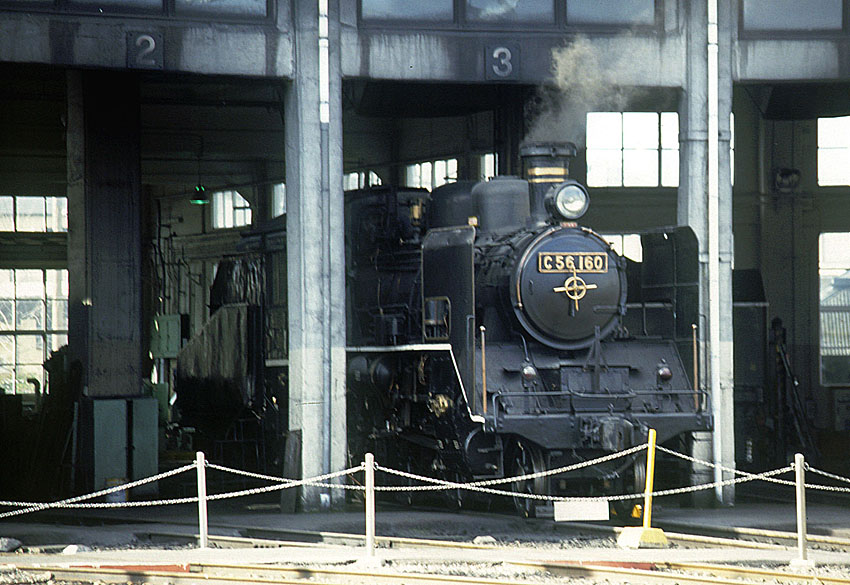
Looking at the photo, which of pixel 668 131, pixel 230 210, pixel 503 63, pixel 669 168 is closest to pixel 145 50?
pixel 503 63

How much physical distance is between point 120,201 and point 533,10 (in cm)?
513

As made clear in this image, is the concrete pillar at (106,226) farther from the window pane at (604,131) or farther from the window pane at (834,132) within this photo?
the window pane at (834,132)

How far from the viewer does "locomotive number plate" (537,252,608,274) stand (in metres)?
12.4

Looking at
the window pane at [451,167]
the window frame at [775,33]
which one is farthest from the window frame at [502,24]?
the window pane at [451,167]

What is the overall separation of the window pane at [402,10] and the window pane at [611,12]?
138 centimetres

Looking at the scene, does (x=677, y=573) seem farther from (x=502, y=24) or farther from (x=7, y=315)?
(x=7, y=315)

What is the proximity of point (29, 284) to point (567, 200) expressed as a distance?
2317 cm

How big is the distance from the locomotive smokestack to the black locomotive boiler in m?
0.02

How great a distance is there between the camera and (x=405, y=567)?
9203 millimetres

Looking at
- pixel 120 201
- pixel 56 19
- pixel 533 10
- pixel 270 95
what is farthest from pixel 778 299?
pixel 56 19

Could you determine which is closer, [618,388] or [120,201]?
[618,388]

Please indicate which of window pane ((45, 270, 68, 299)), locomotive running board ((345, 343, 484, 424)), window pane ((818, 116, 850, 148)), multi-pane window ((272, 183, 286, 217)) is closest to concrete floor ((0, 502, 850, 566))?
locomotive running board ((345, 343, 484, 424))

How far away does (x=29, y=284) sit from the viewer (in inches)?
1302

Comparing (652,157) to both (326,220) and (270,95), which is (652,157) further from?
(326,220)
